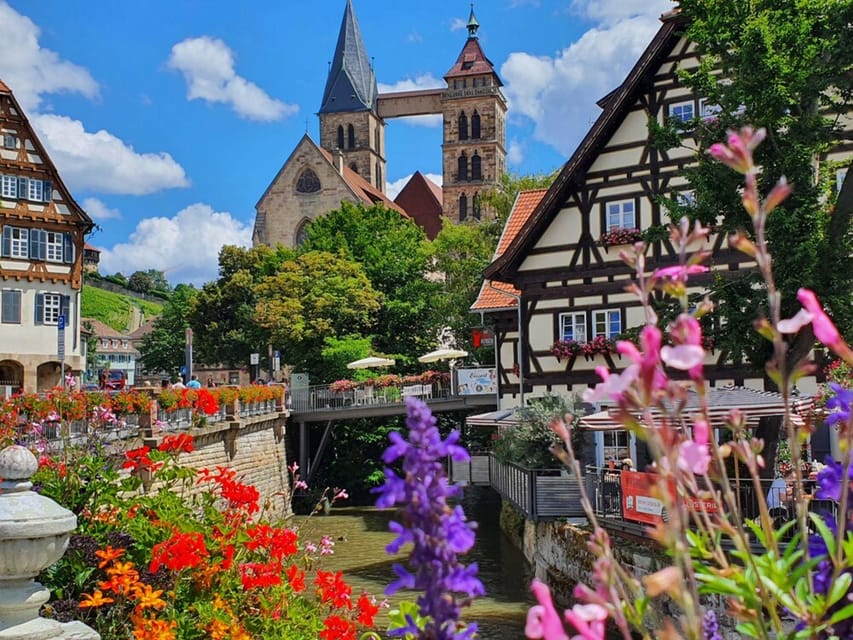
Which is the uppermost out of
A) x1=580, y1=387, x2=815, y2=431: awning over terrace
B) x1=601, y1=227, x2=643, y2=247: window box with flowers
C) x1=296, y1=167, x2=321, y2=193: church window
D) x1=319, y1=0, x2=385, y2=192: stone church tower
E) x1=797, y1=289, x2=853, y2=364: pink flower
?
x1=319, y1=0, x2=385, y2=192: stone church tower

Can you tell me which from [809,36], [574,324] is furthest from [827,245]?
[574,324]

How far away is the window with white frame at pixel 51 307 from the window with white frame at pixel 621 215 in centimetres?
2329

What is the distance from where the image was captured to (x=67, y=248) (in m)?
37.3

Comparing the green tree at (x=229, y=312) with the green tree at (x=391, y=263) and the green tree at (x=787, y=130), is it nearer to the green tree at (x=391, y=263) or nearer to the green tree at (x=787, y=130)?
the green tree at (x=391, y=263)

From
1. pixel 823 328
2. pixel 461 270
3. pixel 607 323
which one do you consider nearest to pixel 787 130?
pixel 607 323

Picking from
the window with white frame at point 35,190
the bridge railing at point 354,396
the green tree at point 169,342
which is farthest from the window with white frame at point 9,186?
the green tree at point 169,342

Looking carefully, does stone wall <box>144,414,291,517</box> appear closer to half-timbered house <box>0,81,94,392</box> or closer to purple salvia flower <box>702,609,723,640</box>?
half-timbered house <box>0,81,94,392</box>

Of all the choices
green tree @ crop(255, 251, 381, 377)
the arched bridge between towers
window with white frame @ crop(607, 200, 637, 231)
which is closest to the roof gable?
window with white frame @ crop(607, 200, 637, 231)

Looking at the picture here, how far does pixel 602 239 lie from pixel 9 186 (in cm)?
2320

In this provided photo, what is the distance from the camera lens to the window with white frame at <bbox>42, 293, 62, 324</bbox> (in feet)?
121

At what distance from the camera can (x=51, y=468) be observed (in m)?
7.91

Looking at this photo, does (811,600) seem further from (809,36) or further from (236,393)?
(236,393)

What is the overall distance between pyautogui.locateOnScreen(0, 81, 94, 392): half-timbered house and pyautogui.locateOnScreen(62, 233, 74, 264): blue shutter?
4cm

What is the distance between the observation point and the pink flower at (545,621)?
1.76m
